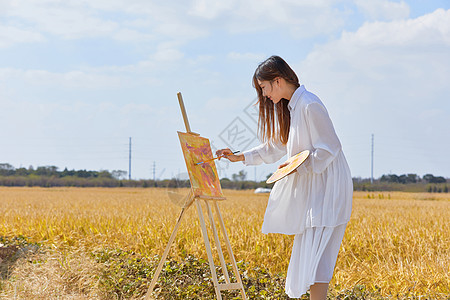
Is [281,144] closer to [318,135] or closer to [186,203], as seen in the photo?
[318,135]

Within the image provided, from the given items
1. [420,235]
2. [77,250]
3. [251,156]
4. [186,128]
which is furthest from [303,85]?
[420,235]

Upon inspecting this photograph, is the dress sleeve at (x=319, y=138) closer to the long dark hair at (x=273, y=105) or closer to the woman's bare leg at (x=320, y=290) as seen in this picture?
the long dark hair at (x=273, y=105)

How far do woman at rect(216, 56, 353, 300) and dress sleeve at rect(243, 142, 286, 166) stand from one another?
1.35ft

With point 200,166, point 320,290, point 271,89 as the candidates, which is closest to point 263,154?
point 200,166

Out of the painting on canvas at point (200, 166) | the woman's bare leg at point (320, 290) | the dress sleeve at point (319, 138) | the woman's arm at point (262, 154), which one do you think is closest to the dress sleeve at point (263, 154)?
the woman's arm at point (262, 154)

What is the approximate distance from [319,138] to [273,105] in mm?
536

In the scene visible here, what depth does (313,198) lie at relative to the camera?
307cm

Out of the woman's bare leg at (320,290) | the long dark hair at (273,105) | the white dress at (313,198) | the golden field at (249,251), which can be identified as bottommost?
the golden field at (249,251)

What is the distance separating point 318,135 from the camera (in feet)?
10.0

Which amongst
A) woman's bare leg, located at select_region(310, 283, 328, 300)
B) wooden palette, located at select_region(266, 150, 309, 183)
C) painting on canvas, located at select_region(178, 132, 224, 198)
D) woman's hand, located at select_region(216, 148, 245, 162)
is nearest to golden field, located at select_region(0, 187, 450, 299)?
painting on canvas, located at select_region(178, 132, 224, 198)

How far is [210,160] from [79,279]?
274 centimetres

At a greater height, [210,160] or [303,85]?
[303,85]

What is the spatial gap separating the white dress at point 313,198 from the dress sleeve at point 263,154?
0.45 meters

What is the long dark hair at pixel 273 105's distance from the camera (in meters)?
3.21
